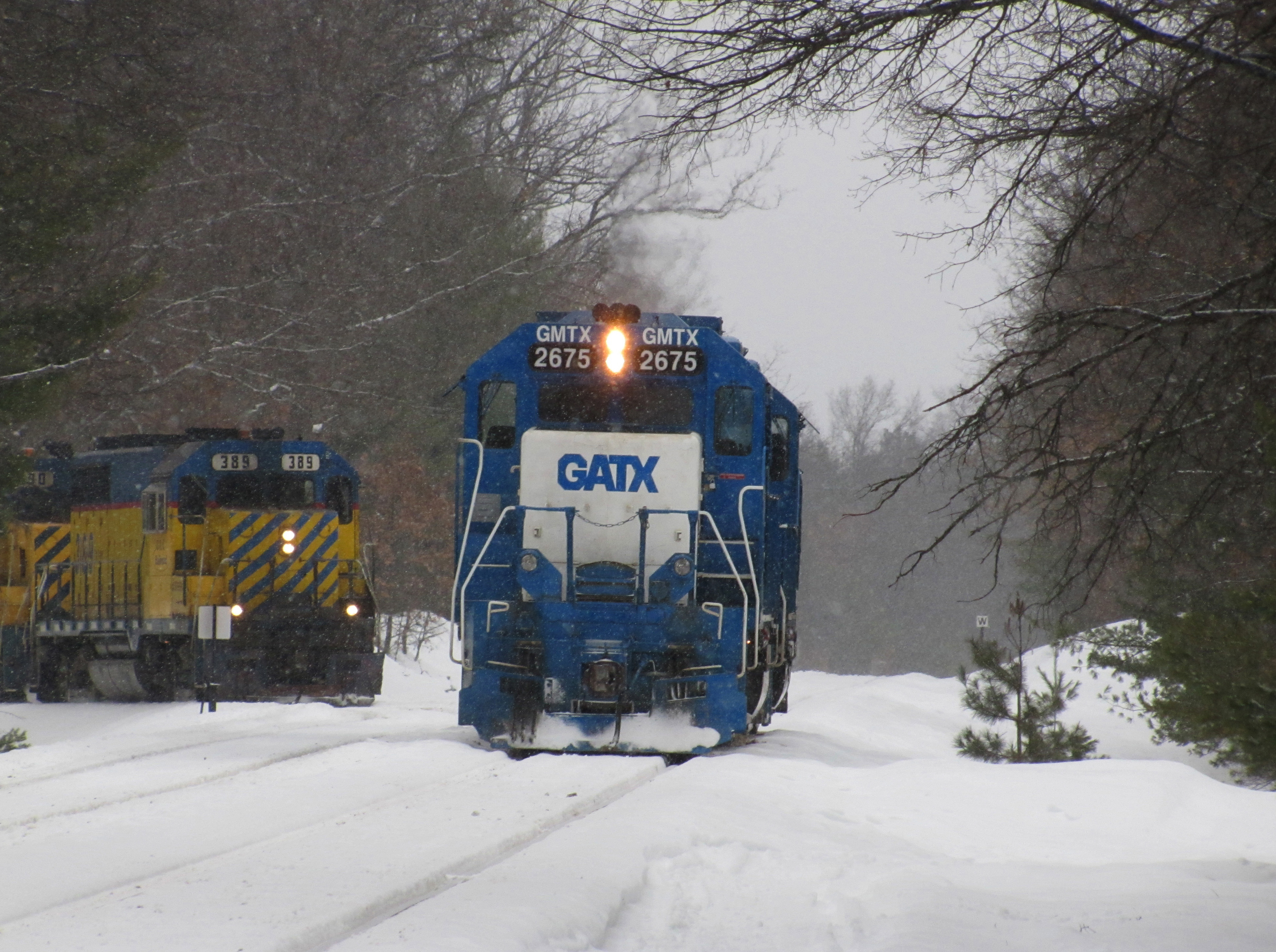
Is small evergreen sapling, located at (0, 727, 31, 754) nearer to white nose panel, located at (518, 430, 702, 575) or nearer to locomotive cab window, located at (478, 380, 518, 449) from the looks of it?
locomotive cab window, located at (478, 380, 518, 449)

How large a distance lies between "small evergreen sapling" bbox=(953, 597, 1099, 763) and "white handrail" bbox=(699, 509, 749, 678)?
334cm

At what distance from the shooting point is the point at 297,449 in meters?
18.6

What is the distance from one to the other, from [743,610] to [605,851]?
4.86 meters

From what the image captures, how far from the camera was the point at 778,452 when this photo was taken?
12.9 m

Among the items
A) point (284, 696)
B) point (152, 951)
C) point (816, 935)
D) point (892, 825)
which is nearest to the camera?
point (152, 951)

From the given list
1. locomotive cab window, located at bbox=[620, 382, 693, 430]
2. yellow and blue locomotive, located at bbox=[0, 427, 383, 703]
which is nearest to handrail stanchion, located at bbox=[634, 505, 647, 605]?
locomotive cab window, located at bbox=[620, 382, 693, 430]

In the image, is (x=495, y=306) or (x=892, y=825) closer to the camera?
(x=892, y=825)

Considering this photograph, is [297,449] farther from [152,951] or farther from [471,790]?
[152,951]

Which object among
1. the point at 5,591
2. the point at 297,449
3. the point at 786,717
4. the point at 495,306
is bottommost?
the point at 786,717

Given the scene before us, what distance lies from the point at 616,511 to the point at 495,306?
20.7m

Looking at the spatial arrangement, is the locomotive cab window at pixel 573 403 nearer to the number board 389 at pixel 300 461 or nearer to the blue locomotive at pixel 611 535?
the blue locomotive at pixel 611 535

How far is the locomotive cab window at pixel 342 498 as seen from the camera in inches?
725

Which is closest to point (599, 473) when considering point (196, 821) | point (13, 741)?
point (196, 821)

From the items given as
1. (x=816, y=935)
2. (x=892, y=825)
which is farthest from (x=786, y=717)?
(x=816, y=935)
